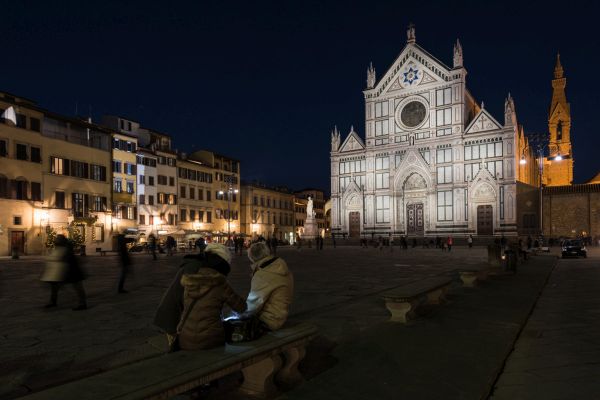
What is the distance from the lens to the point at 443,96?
5753 centimetres

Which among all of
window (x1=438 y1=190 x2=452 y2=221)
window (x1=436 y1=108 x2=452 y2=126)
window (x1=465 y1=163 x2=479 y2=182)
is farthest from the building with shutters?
window (x1=465 y1=163 x2=479 y2=182)

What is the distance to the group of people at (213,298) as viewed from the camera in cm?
452

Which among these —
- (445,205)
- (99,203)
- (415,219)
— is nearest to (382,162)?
(415,219)

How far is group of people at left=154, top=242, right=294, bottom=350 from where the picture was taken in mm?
4523

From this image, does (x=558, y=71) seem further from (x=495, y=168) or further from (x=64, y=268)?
(x=64, y=268)

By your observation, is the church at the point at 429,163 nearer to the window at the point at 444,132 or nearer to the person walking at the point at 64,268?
the window at the point at 444,132

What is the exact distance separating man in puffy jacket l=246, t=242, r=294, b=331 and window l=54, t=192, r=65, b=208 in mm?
37380

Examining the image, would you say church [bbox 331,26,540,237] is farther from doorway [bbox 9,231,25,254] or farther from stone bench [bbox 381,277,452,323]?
stone bench [bbox 381,277,452,323]

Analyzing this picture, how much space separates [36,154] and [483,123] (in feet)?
151

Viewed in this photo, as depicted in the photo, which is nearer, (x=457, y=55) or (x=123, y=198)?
(x=123, y=198)

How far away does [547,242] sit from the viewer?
50.1 metres

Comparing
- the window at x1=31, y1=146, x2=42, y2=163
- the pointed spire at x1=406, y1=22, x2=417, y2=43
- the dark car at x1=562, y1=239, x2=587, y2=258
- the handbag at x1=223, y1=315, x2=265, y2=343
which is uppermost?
the pointed spire at x1=406, y1=22, x2=417, y2=43

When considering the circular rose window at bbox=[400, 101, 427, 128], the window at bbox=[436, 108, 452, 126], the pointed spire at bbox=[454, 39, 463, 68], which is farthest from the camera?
the circular rose window at bbox=[400, 101, 427, 128]

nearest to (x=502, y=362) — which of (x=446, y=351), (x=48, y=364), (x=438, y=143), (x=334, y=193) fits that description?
(x=446, y=351)
